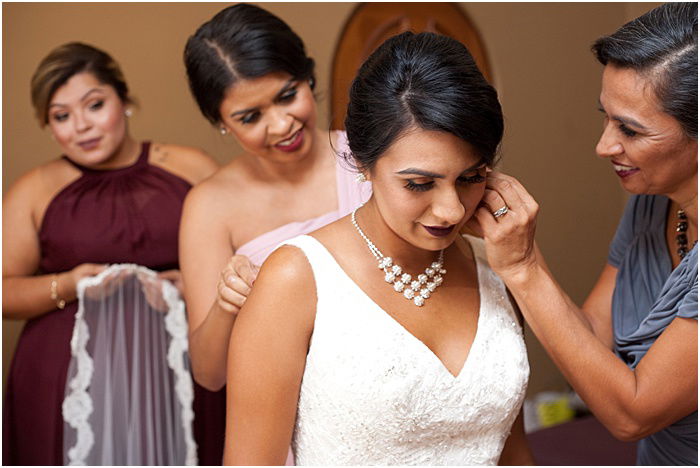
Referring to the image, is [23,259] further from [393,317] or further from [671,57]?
[671,57]

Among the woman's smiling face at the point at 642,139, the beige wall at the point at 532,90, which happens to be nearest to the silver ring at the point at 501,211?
the woman's smiling face at the point at 642,139

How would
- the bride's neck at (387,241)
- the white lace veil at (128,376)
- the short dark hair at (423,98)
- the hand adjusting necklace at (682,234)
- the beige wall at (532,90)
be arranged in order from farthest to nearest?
the beige wall at (532,90), the white lace veil at (128,376), the hand adjusting necklace at (682,234), the bride's neck at (387,241), the short dark hair at (423,98)

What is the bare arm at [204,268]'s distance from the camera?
1.81 meters

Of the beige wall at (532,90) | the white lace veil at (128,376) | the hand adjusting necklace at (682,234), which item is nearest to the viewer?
the hand adjusting necklace at (682,234)

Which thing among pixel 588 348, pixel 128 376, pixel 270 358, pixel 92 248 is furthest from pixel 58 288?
pixel 588 348

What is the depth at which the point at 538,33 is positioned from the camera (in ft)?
15.8

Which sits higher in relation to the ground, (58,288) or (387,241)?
(387,241)

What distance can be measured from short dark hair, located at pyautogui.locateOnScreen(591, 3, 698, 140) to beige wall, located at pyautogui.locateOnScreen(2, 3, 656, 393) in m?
2.32

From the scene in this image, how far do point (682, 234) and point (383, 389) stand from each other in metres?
0.78

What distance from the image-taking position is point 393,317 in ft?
5.01

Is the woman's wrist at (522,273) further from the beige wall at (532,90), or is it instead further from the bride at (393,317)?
the beige wall at (532,90)

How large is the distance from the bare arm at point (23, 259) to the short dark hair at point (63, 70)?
9.4 inches

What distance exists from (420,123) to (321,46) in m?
2.57

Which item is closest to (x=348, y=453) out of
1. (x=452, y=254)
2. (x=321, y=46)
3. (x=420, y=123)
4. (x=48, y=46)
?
(x=452, y=254)
